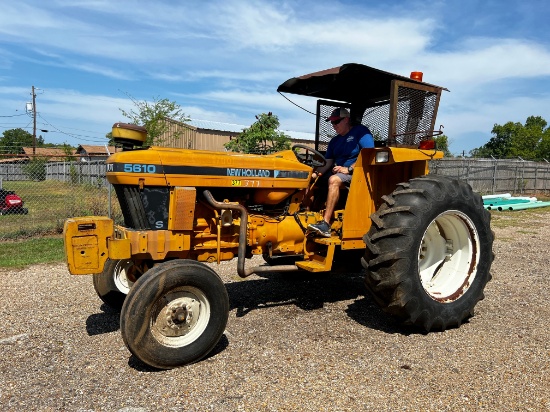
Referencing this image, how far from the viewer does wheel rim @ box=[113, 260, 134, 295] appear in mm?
4672

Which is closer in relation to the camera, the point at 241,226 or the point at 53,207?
the point at 241,226

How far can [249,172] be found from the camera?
14.9ft

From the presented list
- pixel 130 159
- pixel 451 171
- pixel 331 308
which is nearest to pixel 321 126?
pixel 331 308

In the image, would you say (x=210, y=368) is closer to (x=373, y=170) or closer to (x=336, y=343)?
(x=336, y=343)

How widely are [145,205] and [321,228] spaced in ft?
5.70

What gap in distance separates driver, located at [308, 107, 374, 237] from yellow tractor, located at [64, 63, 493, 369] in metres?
0.15


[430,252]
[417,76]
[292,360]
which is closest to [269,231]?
[292,360]

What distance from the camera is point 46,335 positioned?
4328mm

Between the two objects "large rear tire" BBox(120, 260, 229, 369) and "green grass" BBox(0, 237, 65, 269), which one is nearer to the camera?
"large rear tire" BBox(120, 260, 229, 369)

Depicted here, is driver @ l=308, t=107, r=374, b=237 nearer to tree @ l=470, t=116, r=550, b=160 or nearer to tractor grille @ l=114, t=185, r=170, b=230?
tractor grille @ l=114, t=185, r=170, b=230

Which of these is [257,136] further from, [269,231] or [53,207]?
[269,231]

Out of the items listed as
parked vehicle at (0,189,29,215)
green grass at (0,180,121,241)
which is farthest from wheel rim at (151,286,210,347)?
parked vehicle at (0,189,29,215)

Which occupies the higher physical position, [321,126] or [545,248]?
[321,126]

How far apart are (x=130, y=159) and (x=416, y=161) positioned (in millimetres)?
3052
